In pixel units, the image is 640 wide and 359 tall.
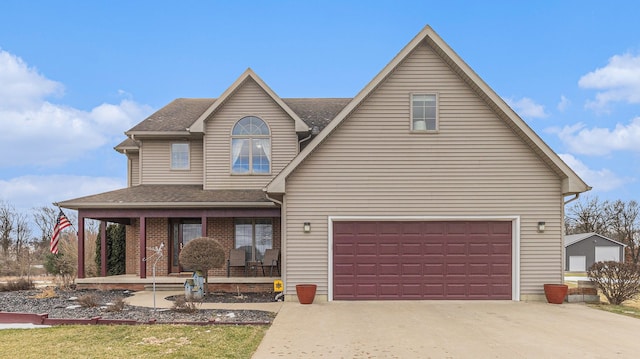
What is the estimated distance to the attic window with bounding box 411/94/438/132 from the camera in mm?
12766

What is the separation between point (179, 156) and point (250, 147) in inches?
120

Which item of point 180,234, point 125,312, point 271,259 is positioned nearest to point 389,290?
point 271,259

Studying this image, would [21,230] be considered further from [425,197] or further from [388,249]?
[425,197]

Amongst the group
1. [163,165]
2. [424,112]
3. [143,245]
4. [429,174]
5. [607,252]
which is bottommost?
[607,252]

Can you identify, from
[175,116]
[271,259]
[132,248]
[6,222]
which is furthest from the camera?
[6,222]

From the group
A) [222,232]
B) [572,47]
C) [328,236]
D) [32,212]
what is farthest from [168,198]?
[32,212]

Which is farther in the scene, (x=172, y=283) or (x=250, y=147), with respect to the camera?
(x=250, y=147)

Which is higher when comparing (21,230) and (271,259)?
(271,259)

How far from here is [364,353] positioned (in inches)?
294

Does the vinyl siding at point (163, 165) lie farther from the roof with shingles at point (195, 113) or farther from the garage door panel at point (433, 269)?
the garage door panel at point (433, 269)

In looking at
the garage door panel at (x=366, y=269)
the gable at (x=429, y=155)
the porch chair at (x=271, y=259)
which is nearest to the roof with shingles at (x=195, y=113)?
the porch chair at (x=271, y=259)

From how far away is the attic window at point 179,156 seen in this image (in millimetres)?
17906

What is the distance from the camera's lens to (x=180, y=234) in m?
18.0

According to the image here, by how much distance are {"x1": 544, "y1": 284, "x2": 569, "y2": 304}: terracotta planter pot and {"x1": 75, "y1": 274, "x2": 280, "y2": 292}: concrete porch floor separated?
8.02 metres
